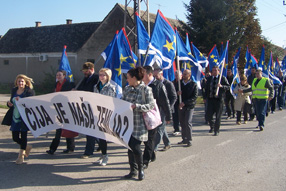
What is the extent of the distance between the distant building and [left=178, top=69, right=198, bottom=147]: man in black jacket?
19.1 m

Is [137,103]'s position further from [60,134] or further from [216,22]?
[216,22]

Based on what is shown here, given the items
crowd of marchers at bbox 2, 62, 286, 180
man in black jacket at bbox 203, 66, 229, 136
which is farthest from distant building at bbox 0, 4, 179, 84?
crowd of marchers at bbox 2, 62, 286, 180

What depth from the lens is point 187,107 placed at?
740cm

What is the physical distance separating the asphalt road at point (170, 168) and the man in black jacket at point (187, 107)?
32 centimetres

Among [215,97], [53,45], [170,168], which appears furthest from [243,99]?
[53,45]

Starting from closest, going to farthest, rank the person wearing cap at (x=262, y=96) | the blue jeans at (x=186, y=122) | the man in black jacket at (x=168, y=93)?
1. the man in black jacket at (x=168, y=93)
2. the blue jeans at (x=186, y=122)
3. the person wearing cap at (x=262, y=96)

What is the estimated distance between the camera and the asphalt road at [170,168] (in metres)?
4.75

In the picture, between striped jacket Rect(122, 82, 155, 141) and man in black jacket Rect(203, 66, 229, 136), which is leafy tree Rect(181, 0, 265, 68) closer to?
man in black jacket Rect(203, 66, 229, 136)

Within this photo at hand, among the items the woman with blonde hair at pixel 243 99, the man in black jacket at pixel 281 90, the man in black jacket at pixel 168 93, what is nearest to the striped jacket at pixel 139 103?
the man in black jacket at pixel 168 93

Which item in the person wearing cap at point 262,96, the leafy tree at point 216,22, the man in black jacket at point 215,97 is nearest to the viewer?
the man in black jacket at point 215,97

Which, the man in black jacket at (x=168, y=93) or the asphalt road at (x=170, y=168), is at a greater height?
the man in black jacket at (x=168, y=93)

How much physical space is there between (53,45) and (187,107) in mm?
27962

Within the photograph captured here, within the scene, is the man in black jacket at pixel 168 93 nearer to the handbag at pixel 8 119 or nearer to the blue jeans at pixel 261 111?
the handbag at pixel 8 119

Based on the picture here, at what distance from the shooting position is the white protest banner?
4.90 m
